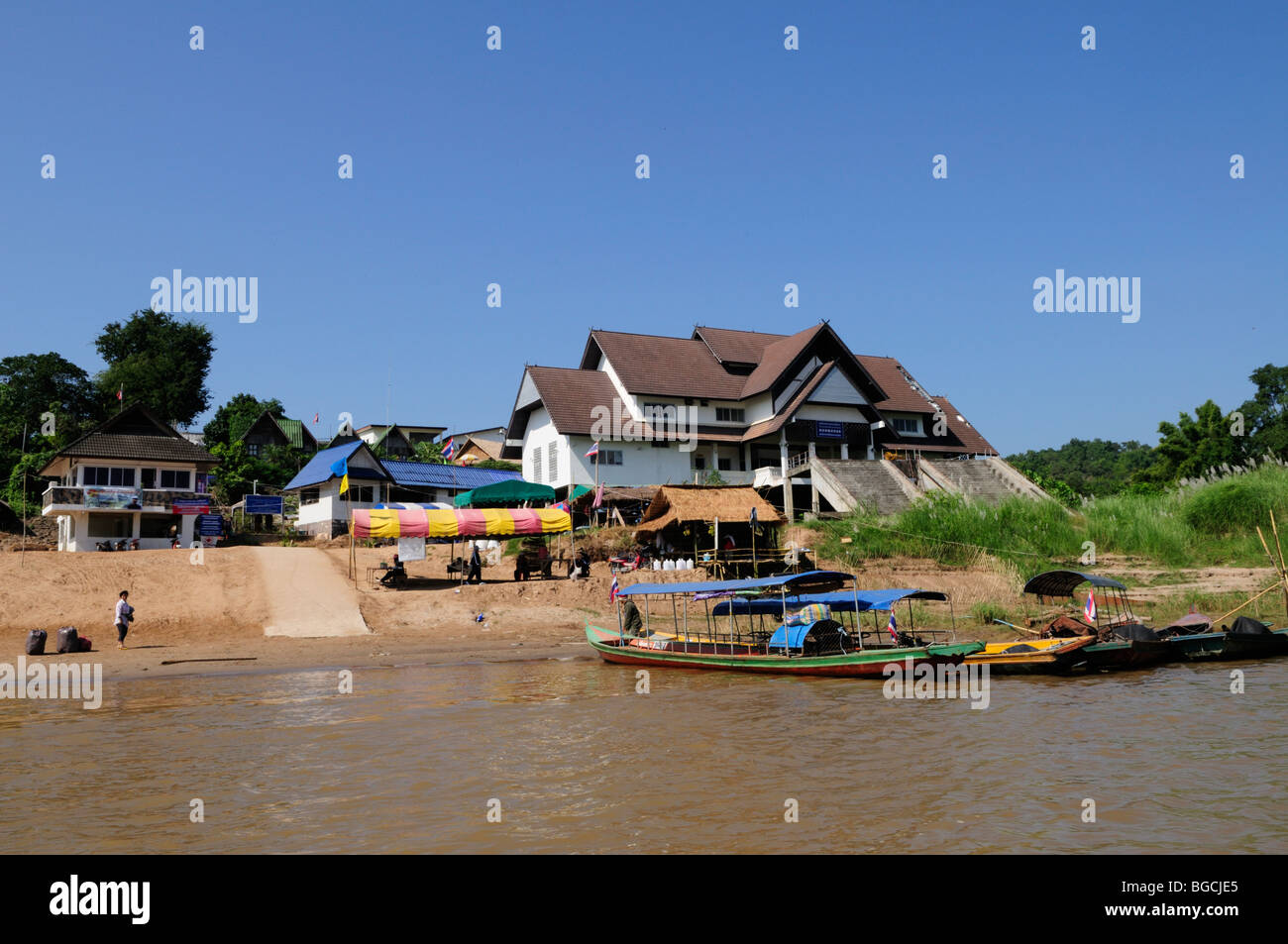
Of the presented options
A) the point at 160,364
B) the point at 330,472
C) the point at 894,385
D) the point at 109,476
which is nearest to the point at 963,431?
the point at 894,385

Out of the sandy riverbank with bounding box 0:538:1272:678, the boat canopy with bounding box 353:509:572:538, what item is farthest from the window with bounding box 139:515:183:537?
the boat canopy with bounding box 353:509:572:538

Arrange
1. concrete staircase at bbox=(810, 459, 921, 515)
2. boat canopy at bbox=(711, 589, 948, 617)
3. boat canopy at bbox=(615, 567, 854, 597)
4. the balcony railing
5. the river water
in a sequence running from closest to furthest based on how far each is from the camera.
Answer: the river water
boat canopy at bbox=(711, 589, 948, 617)
boat canopy at bbox=(615, 567, 854, 597)
the balcony railing
concrete staircase at bbox=(810, 459, 921, 515)

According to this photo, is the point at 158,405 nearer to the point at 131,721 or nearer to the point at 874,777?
the point at 131,721

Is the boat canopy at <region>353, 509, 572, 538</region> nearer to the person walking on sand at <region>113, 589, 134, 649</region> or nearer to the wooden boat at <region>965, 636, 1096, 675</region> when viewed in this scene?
the person walking on sand at <region>113, 589, 134, 649</region>

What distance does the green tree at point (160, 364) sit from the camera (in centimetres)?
6272

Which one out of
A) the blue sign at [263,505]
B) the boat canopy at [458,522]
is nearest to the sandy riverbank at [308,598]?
the boat canopy at [458,522]

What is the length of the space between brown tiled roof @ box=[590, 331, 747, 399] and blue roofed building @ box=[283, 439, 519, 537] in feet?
39.3

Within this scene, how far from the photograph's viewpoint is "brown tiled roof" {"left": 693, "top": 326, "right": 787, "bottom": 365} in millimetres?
47719

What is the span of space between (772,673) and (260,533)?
3423cm

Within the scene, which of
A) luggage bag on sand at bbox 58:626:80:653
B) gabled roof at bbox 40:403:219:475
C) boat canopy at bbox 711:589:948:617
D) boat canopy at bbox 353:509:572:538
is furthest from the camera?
gabled roof at bbox 40:403:219:475

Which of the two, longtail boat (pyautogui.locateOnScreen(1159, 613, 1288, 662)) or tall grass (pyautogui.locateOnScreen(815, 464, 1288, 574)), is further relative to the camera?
tall grass (pyautogui.locateOnScreen(815, 464, 1288, 574))

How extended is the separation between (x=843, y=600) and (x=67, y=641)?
19.8 meters

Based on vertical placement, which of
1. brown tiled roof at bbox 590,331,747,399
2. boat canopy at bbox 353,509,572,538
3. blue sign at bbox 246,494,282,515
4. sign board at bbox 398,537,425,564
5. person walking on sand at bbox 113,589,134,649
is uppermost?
brown tiled roof at bbox 590,331,747,399
